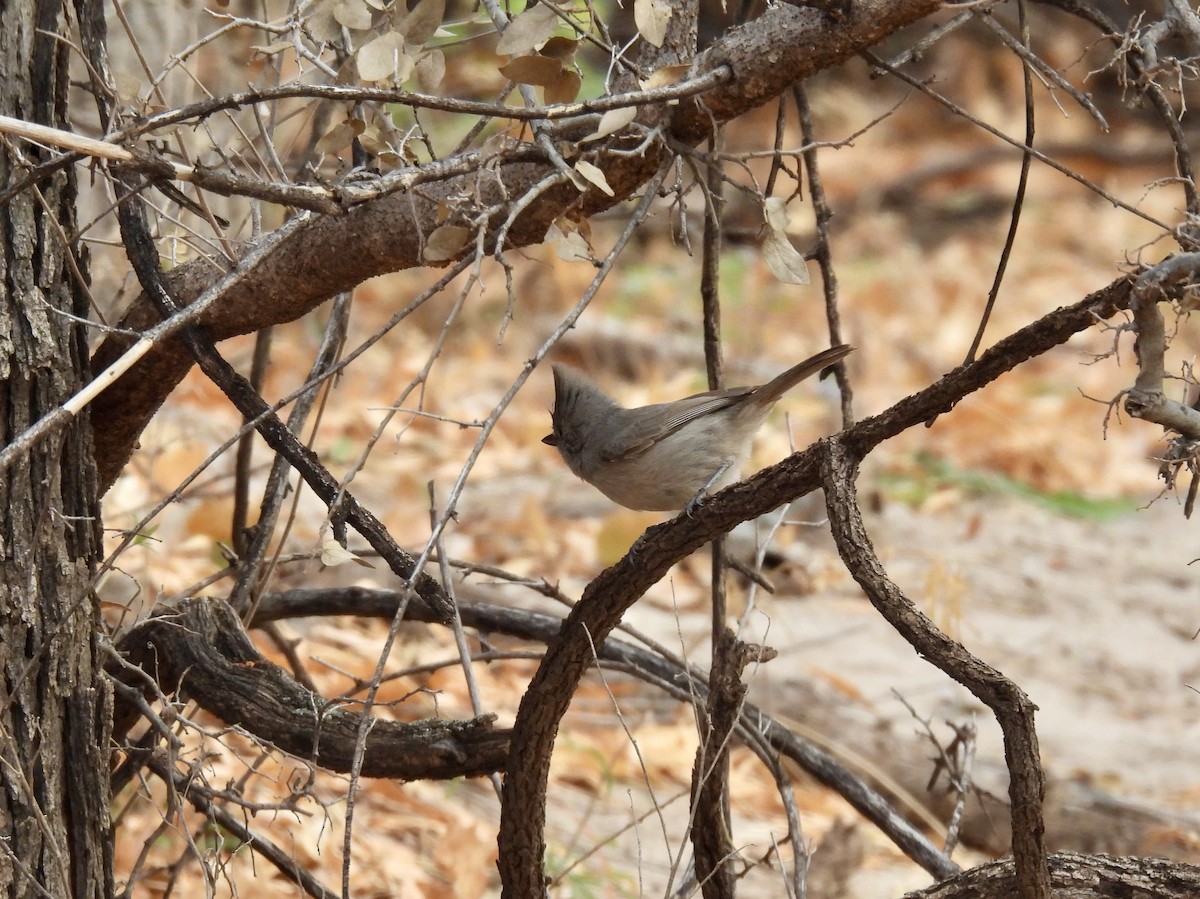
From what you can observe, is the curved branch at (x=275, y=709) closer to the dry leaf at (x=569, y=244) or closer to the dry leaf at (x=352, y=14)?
the dry leaf at (x=569, y=244)

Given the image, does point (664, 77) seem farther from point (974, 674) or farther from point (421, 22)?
point (974, 674)

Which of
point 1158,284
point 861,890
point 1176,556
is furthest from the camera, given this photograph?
point 1176,556

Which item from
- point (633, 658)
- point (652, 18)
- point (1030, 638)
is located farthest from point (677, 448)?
point (1030, 638)

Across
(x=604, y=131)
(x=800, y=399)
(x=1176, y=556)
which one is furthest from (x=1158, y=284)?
(x=800, y=399)

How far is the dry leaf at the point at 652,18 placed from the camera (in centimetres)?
209

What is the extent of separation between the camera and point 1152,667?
5.68 m

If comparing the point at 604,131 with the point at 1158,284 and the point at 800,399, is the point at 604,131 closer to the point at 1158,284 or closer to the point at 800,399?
the point at 1158,284

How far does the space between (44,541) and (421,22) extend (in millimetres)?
1117

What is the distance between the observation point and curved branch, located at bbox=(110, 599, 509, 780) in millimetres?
2504

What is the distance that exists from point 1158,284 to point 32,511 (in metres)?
1.84

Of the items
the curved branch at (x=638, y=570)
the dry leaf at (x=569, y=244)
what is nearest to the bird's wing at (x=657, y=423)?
the curved branch at (x=638, y=570)

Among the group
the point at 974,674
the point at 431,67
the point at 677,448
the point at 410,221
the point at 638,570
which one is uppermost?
the point at 677,448

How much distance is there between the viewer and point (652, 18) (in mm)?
2104

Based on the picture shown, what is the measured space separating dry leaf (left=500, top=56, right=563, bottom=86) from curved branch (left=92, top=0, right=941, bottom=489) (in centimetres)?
16
